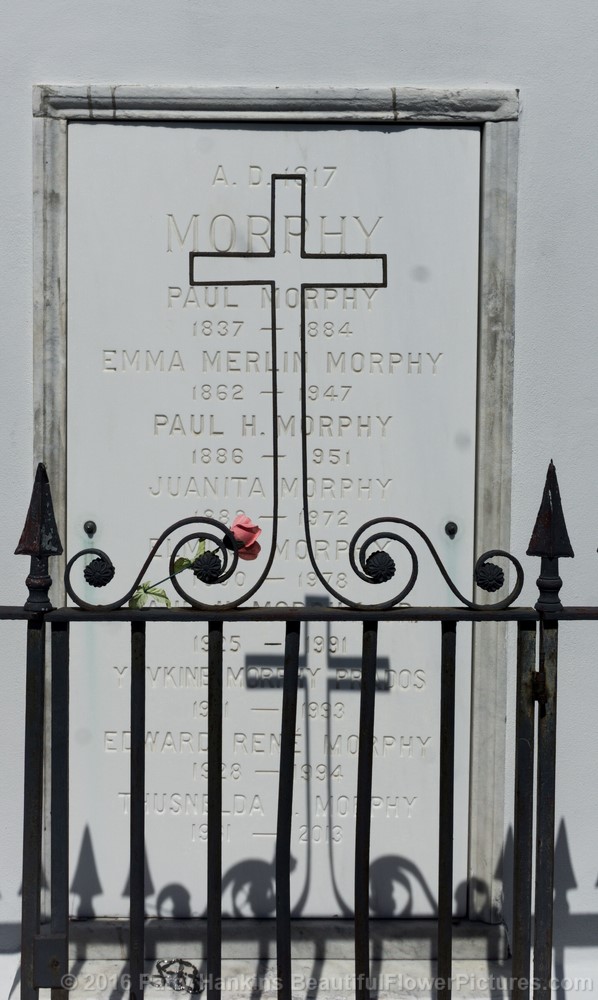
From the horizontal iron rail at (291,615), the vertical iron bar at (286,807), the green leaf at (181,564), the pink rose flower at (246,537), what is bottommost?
the vertical iron bar at (286,807)

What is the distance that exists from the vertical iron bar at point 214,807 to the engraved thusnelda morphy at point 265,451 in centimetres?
76

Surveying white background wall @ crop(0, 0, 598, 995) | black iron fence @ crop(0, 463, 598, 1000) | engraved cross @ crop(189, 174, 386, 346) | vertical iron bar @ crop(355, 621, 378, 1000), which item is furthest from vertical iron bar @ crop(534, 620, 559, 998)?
engraved cross @ crop(189, 174, 386, 346)

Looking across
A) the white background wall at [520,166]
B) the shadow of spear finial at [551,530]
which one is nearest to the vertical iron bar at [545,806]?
the shadow of spear finial at [551,530]

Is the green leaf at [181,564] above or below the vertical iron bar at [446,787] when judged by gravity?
above

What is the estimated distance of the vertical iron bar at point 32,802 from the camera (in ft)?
7.09

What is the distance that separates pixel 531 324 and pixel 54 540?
152 cm

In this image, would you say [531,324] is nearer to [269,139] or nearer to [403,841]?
[269,139]

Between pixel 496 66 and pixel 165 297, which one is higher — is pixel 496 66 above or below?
above

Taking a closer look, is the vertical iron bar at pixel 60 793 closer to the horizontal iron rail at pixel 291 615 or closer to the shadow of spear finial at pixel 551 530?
the horizontal iron rail at pixel 291 615

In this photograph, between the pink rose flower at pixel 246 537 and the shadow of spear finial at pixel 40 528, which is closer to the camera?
the shadow of spear finial at pixel 40 528

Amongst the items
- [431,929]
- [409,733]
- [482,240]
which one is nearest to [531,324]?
[482,240]

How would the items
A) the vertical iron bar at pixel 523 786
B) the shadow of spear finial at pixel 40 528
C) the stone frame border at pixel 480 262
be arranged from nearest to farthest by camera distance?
the shadow of spear finial at pixel 40 528 → the vertical iron bar at pixel 523 786 → the stone frame border at pixel 480 262

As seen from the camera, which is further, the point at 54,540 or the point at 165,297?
the point at 165,297

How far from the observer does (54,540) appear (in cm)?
211
